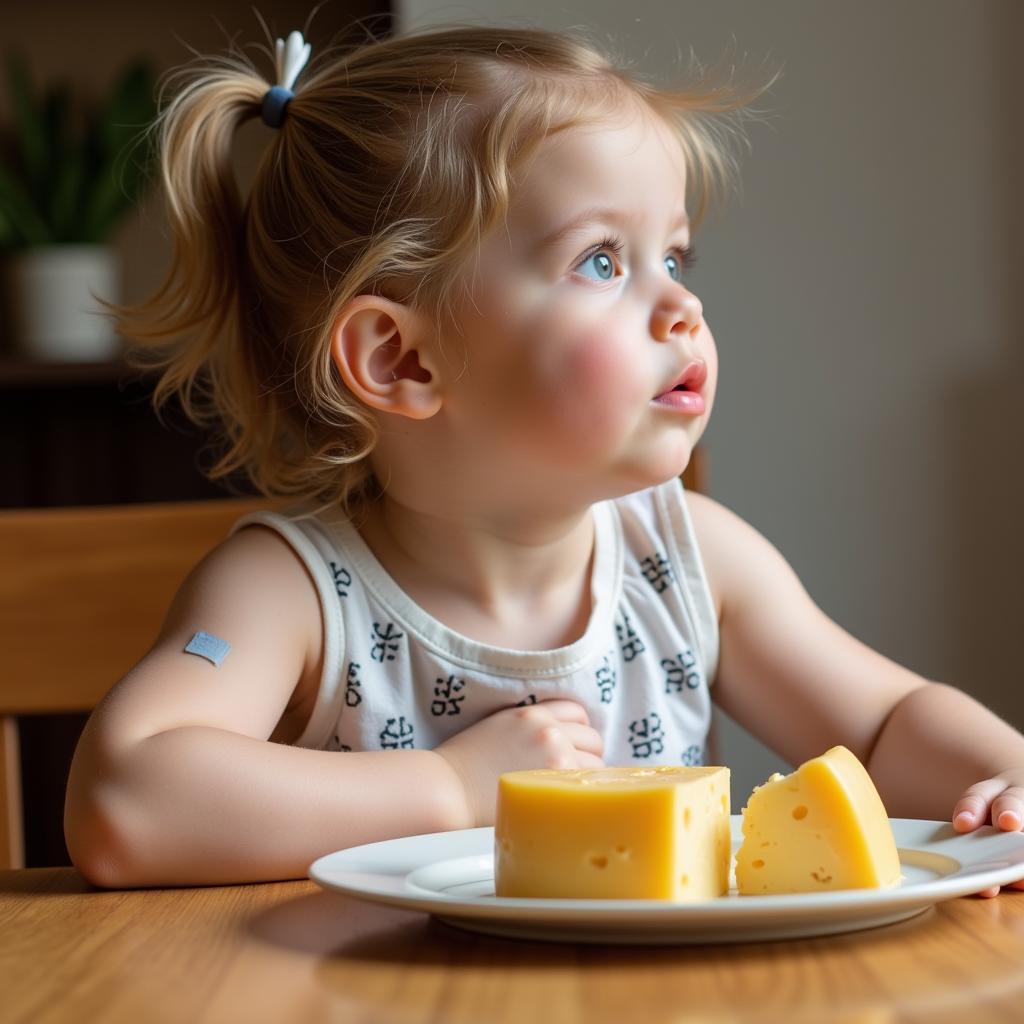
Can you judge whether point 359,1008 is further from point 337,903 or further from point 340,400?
point 340,400

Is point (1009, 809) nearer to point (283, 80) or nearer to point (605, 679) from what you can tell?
point (605, 679)

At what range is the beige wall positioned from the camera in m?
1.71

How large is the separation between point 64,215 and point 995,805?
2.21 metres

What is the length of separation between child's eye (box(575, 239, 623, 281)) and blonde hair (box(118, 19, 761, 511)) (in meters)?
0.06

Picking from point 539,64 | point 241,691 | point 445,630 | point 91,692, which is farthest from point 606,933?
point 91,692

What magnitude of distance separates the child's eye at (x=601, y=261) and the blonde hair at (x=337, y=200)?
61 millimetres

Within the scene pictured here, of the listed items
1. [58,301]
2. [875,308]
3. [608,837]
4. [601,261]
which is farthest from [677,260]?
[58,301]

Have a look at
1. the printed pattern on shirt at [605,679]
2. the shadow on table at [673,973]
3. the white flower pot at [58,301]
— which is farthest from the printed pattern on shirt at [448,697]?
the white flower pot at [58,301]

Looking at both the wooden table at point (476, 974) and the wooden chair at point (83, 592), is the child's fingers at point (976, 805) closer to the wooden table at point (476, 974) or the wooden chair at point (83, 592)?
the wooden table at point (476, 974)

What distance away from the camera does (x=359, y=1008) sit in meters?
0.43

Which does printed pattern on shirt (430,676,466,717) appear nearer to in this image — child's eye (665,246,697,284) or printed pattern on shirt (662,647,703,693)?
printed pattern on shirt (662,647,703,693)

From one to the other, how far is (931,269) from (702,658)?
0.85 meters

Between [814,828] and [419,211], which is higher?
[419,211]

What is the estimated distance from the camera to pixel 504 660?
988mm
